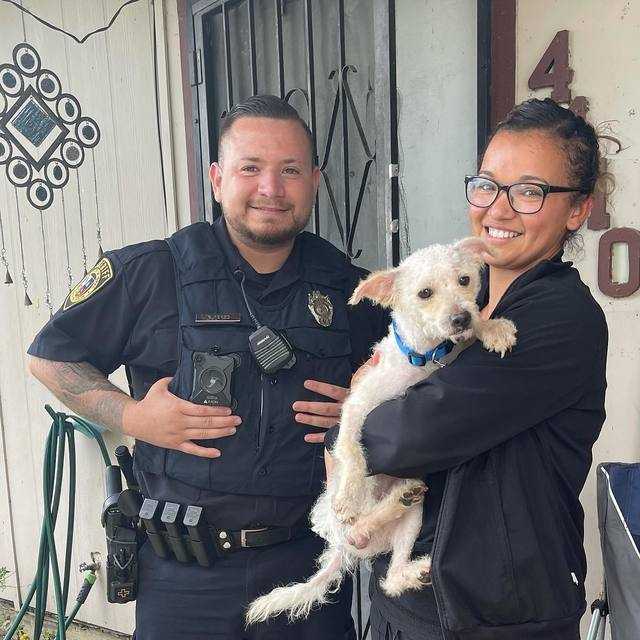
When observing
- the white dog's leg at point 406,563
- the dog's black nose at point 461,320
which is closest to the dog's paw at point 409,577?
the white dog's leg at point 406,563

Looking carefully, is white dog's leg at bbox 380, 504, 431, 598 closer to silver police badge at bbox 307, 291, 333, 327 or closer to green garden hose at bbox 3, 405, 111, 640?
silver police badge at bbox 307, 291, 333, 327

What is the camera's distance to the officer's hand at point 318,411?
1915mm

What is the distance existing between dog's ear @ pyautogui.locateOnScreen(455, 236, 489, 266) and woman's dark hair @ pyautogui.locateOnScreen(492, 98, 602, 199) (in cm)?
27

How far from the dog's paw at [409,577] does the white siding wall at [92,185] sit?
2.44 meters

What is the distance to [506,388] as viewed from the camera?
1.29 meters

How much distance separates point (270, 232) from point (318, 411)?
62cm

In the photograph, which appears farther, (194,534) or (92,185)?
(92,185)

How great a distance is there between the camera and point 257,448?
6.22 ft

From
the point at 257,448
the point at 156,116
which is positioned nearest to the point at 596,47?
the point at 257,448

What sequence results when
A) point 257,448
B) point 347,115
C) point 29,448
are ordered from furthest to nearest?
point 29,448
point 347,115
point 257,448

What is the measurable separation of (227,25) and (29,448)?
2797 mm

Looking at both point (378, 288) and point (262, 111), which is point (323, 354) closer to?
point (378, 288)

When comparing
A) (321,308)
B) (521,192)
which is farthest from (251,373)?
(521,192)

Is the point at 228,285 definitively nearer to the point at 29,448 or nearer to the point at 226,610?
the point at 226,610
